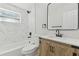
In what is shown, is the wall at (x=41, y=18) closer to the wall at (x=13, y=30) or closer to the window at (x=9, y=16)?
the wall at (x=13, y=30)

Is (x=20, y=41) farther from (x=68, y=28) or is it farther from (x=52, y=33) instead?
(x=68, y=28)

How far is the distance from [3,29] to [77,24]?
1665 mm

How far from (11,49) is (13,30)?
50 cm

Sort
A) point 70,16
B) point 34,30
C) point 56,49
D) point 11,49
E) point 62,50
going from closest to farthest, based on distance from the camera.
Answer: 1. point 62,50
2. point 56,49
3. point 70,16
4. point 11,49
5. point 34,30

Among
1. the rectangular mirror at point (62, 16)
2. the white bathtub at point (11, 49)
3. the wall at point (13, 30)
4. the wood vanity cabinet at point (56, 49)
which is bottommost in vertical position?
the white bathtub at point (11, 49)

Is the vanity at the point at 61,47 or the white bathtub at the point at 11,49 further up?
the vanity at the point at 61,47

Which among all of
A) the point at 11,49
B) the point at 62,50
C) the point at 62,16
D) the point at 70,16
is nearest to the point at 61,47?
the point at 62,50

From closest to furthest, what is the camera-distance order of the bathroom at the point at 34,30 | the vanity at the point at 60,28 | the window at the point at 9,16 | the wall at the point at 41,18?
the vanity at the point at 60,28
the bathroom at the point at 34,30
the window at the point at 9,16
the wall at the point at 41,18

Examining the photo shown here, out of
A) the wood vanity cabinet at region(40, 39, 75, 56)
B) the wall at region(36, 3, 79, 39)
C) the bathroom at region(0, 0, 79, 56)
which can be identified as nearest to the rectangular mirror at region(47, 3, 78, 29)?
the bathroom at region(0, 0, 79, 56)

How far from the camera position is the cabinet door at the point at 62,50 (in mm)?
1247

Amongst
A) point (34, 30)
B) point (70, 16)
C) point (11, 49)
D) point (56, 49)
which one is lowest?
point (11, 49)

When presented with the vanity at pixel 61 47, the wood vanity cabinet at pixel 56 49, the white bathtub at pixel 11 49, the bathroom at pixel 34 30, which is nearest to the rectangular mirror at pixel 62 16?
the bathroom at pixel 34 30

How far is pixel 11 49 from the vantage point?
2.33 meters

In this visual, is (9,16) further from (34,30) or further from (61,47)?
(61,47)
